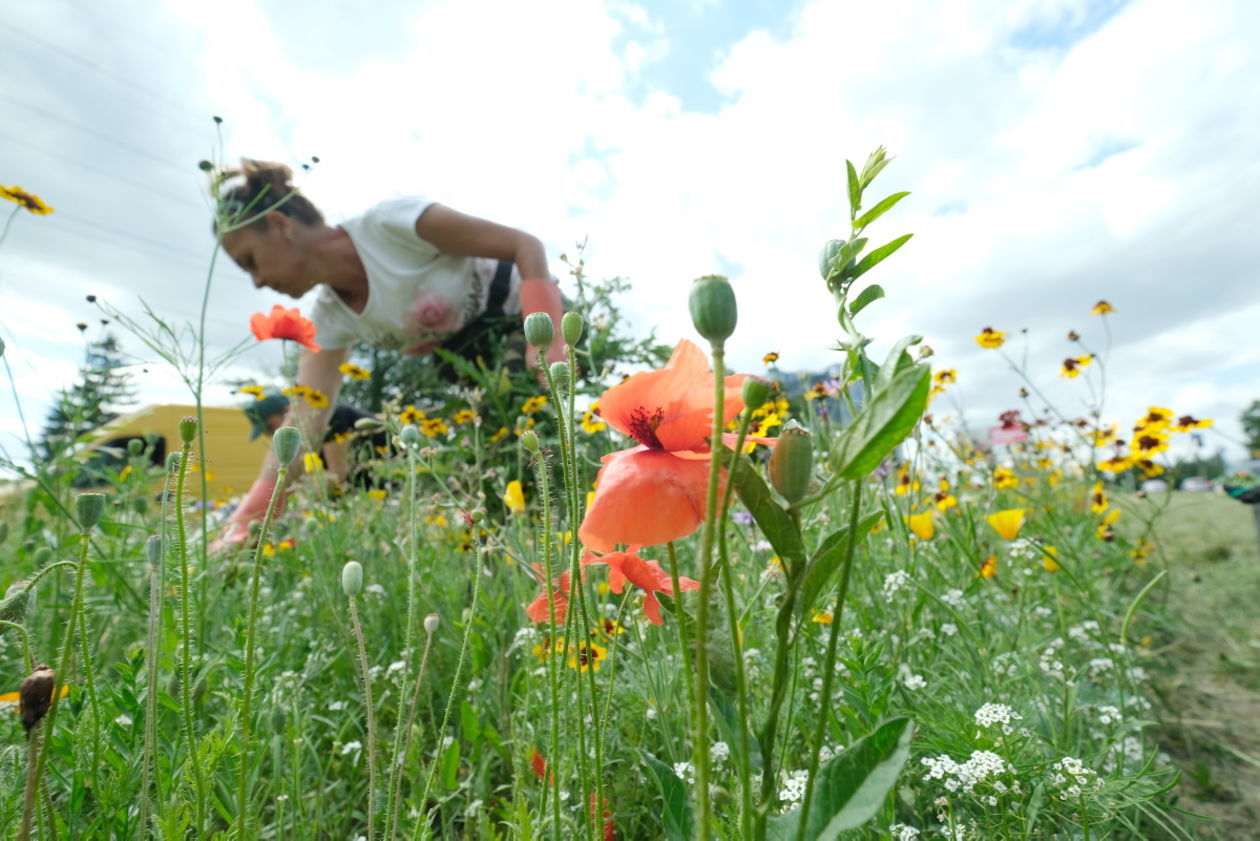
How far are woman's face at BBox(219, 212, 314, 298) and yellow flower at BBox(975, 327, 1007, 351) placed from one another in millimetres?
3286

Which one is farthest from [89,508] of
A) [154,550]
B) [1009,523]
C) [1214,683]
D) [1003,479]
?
[1003,479]

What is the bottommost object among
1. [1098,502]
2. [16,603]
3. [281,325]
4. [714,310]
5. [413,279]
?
[16,603]

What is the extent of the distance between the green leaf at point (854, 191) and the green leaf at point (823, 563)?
19cm

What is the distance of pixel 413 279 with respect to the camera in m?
3.41

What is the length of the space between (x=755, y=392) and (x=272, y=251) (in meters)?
3.68

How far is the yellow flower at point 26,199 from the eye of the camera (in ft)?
5.41

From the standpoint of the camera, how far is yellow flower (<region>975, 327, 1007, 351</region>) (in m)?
2.57

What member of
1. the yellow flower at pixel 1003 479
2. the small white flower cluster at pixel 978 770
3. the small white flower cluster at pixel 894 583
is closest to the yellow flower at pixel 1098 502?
the yellow flower at pixel 1003 479

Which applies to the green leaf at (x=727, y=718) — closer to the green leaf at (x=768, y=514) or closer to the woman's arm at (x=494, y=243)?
the green leaf at (x=768, y=514)

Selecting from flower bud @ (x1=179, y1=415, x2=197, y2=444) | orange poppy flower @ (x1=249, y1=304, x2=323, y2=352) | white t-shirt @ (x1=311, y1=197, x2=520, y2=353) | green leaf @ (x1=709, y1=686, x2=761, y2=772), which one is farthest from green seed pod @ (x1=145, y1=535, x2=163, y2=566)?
white t-shirt @ (x1=311, y1=197, x2=520, y2=353)

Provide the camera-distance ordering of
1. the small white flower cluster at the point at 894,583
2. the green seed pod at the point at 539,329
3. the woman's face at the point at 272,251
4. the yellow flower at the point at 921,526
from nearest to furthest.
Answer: the green seed pod at the point at 539,329, the small white flower cluster at the point at 894,583, the yellow flower at the point at 921,526, the woman's face at the point at 272,251

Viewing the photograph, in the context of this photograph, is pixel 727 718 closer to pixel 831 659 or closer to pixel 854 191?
pixel 831 659

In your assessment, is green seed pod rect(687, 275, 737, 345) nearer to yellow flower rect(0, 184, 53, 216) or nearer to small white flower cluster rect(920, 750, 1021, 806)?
small white flower cluster rect(920, 750, 1021, 806)

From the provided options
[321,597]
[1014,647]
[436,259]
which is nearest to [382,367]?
[436,259]
